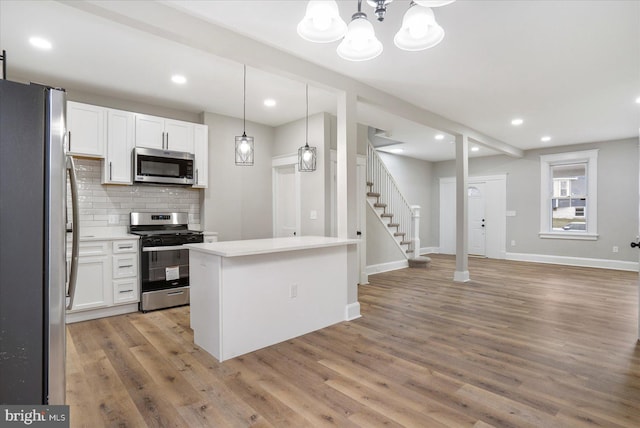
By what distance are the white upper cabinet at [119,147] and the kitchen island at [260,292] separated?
1.84m

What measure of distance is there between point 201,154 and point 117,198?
1198mm

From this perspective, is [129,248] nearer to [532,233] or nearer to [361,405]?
[361,405]

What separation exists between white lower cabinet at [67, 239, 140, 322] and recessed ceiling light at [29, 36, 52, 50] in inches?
73.9

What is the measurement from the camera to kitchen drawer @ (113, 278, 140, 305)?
3.84 meters

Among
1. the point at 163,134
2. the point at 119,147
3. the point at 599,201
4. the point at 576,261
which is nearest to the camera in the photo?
the point at 119,147

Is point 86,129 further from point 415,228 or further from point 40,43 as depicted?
point 415,228

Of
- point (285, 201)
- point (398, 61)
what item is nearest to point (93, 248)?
point (285, 201)

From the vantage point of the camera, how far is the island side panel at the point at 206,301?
8.73ft

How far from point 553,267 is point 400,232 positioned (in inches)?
128

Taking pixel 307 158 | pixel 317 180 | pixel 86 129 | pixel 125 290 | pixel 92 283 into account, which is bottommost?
pixel 125 290

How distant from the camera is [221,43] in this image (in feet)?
8.86

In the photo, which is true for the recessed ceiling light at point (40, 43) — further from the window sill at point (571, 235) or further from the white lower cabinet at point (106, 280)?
the window sill at point (571, 235)

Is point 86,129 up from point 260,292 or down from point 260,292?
up

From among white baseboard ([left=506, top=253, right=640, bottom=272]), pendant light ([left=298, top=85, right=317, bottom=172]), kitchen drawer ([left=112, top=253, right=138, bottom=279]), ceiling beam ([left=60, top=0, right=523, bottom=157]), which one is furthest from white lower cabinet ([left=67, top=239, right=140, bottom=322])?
white baseboard ([left=506, top=253, right=640, bottom=272])
